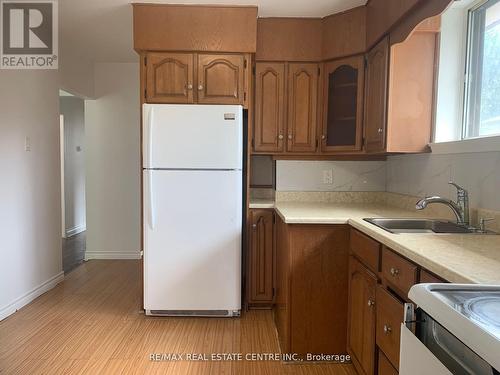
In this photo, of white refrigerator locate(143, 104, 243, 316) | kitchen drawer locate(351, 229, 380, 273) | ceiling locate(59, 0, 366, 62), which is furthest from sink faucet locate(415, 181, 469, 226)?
ceiling locate(59, 0, 366, 62)

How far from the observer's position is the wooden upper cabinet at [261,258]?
2.81m

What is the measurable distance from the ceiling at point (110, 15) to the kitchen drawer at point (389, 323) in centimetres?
200

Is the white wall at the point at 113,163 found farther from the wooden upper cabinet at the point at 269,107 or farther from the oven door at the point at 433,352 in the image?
the oven door at the point at 433,352

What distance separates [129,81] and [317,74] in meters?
2.38

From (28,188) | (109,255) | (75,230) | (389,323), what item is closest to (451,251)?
(389,323)

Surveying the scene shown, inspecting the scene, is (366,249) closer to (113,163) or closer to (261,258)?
(261,258)

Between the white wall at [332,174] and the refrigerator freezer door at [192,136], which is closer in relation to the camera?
the refrigerator freezer door at [192,136]

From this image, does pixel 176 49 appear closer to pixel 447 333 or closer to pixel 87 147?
pixel 87 147

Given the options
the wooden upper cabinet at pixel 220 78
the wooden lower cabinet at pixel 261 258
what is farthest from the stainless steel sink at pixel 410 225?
the wooden upper cabinet at pixel 220 78

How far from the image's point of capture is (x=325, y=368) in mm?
2105

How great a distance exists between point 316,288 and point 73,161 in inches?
207

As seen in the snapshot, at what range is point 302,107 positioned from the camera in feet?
9.34

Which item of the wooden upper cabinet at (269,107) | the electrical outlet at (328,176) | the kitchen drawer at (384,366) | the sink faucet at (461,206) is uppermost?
the wooden upper cabinet at (269,107)

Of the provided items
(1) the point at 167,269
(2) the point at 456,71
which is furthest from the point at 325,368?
(2) the point at 456,71
